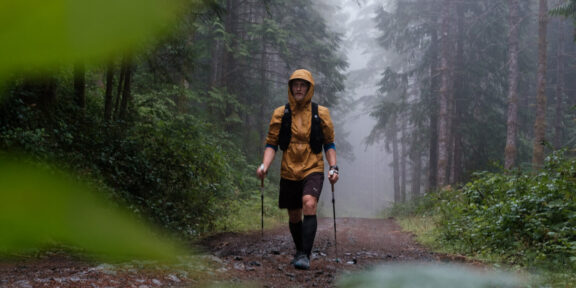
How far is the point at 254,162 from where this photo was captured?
17.4m

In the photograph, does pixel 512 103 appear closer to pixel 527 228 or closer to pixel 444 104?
pixel 444 104

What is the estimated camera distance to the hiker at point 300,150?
16.5 ft

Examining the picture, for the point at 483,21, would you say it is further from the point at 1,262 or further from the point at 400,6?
the point at 1,262

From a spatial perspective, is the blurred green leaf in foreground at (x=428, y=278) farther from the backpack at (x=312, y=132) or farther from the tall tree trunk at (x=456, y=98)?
the tall tree trunk at (x=456, y=98)

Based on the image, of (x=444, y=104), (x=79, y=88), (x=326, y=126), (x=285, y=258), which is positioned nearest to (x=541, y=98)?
(x=444, y=104)

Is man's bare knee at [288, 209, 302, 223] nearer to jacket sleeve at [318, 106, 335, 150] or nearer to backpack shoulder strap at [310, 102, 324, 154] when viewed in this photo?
backpack shoulder strap at [310, 102, 324, 154]

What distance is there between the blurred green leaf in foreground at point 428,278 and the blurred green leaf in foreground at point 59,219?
232 centimetres

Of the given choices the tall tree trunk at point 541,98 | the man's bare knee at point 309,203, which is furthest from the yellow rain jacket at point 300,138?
the tall tree trunk at point 541,98

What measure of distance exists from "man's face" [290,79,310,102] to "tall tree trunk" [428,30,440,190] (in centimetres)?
1734

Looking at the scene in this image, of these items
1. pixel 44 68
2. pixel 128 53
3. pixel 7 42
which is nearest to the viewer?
pixel 7 42

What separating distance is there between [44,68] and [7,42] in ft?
4.74

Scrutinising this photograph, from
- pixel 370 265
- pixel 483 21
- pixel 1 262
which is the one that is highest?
pixel 483 21

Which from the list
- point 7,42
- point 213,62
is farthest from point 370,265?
point 213,62

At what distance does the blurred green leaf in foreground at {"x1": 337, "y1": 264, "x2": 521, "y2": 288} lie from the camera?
3920mm
